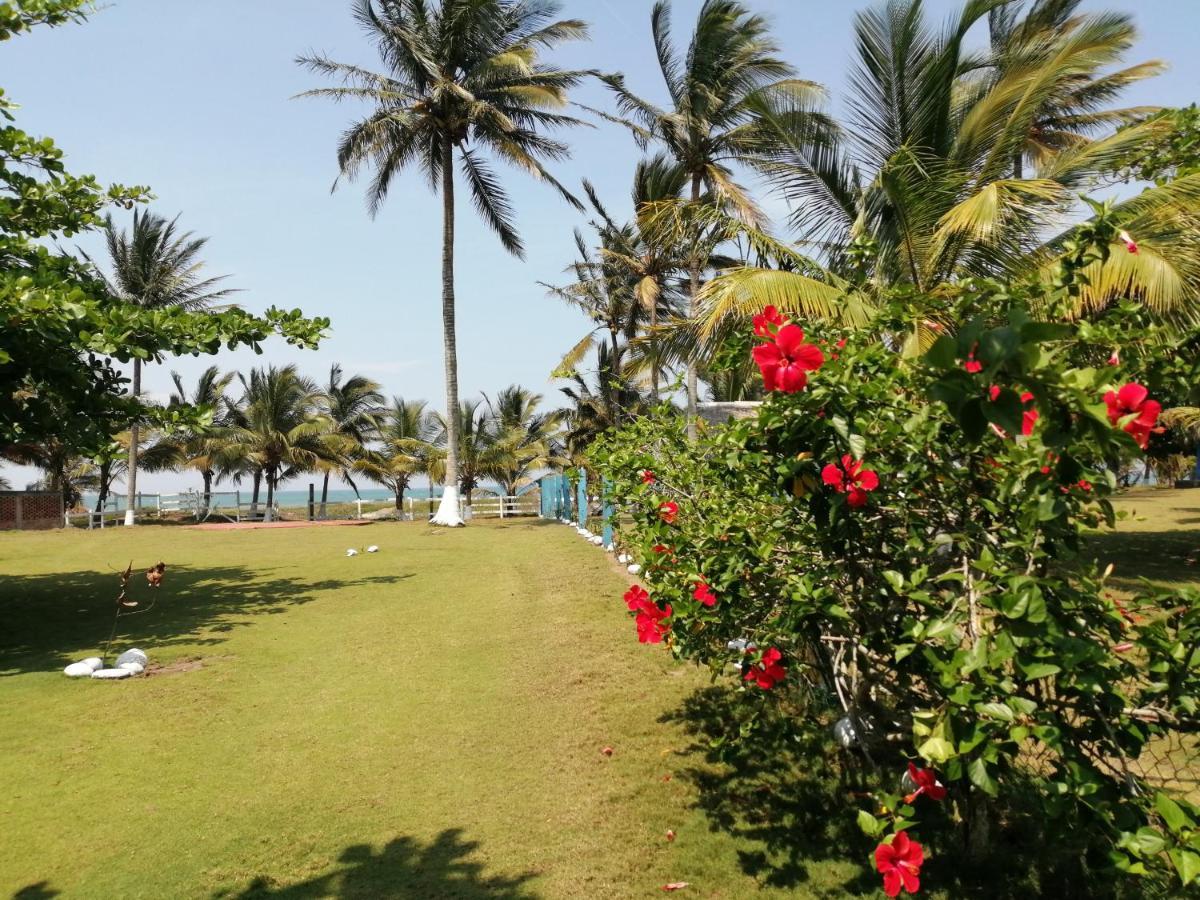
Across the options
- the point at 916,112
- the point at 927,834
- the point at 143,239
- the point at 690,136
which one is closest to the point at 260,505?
the point at 143,239

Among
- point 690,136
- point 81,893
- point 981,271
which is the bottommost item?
point 81,893

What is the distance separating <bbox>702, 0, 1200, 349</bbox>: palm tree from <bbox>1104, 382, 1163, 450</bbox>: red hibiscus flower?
5316 mm

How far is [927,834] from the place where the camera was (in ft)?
10.7

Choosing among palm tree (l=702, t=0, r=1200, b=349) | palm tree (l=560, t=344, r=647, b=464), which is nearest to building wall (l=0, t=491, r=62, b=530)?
palm tree (l=560, t=344, r=647, b=464)

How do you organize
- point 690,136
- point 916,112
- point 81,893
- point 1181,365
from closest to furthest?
point 1181,365, point 81,893, point 916,112, point 690,136

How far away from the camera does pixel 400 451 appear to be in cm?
A: 2898

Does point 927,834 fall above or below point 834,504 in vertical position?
below

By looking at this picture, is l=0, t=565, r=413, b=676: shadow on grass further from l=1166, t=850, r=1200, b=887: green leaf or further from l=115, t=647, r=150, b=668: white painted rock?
l=1166, t=850, r=1200, b=887: green leaf

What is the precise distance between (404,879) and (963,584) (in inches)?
100

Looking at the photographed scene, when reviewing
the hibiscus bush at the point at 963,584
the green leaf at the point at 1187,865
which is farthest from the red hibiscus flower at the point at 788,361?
the green leaf at the point at 1187,865

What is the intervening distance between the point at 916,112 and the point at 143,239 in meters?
23.3

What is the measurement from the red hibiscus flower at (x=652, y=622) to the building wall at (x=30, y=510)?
27.7m

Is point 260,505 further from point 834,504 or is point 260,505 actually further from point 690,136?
point 834,504

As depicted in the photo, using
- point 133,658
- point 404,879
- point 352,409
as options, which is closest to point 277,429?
point 352,409
